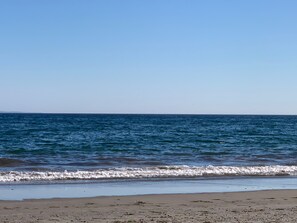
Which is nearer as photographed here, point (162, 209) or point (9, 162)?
point (162, 209)

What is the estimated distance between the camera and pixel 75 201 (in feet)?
40.5

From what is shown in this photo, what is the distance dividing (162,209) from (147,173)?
771 cm

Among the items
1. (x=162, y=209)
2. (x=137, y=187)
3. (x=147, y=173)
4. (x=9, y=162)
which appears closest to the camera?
(x=162, y=209)

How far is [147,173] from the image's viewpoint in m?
19.0

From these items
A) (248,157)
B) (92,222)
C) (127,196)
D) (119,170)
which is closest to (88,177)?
(119,170)

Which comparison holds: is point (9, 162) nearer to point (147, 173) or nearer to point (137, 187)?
point (147, 173)

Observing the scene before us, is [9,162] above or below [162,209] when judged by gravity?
below

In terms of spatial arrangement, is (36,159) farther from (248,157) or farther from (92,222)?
(92,222)

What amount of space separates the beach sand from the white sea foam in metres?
4.79

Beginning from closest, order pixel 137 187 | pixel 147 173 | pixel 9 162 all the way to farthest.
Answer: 1. pixel 137 187
2. pixel 147 173
3. pixel 9 162

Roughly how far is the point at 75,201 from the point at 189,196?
2875 millimetres

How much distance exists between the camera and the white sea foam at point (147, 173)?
17484mm

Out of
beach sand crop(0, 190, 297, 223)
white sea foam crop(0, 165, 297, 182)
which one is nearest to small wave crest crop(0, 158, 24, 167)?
white sea foam crop(0, 165, 297, 182)

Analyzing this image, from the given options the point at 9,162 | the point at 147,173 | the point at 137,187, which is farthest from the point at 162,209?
the point at 9,162
